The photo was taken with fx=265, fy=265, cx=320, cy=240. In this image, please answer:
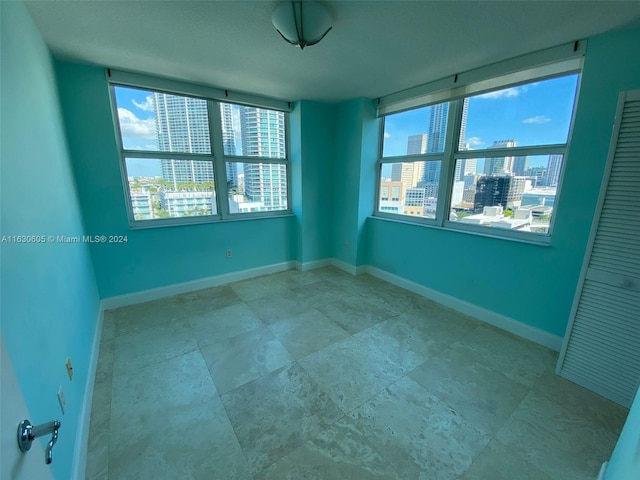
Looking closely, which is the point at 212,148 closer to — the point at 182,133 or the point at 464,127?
the point at 182,133

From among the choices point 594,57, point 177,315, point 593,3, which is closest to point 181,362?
point 177,315

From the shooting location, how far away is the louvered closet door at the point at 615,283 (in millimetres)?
1551

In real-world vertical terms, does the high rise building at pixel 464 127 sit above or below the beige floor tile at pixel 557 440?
above

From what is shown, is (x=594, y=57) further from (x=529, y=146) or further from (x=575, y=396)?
(x=575, y=396)

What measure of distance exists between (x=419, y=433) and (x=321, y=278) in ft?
7.60

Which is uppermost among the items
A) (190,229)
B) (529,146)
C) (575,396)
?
(529,146)

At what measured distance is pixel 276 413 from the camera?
159 centimetres

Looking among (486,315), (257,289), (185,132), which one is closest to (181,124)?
(185,132)

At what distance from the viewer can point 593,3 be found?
1.49 metres

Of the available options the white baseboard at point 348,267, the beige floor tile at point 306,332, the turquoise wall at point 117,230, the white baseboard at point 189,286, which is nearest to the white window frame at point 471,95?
the white baseboard at point 348,267

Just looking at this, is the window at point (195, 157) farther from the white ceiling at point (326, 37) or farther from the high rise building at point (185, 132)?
the white ceiling at point (326, 37)

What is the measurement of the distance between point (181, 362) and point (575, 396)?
2.75 meters

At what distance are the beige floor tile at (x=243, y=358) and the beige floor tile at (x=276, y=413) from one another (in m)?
0.08

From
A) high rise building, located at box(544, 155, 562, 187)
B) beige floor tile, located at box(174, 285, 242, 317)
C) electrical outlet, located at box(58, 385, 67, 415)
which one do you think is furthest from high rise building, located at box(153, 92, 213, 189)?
high rise building, located at box(544, 155, 562, 187)
